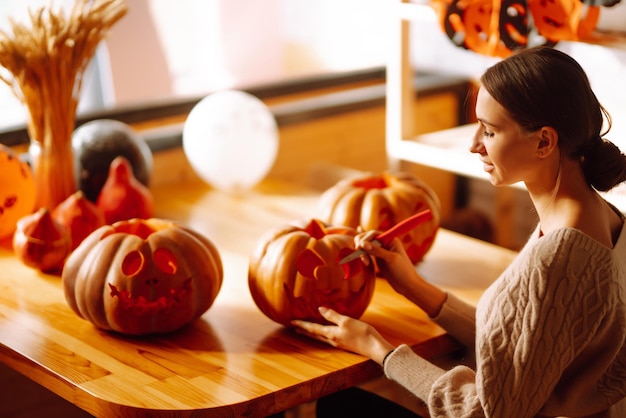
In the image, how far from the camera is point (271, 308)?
1579 millimetres

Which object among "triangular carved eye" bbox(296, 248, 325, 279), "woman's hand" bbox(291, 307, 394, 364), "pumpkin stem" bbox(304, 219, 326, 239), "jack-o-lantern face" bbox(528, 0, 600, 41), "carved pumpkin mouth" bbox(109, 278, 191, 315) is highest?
"jack-o-lantern face" bbox(528, 0, 600, 41)

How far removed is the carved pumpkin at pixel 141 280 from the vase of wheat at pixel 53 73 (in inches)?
19.9

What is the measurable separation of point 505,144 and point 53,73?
1052mm

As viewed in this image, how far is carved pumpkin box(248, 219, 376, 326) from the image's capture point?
155 centimetres

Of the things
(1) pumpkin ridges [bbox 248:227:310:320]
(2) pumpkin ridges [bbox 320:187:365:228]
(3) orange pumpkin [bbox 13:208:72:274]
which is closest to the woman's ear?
(1) pumpkin ridges [bbox 248:227:310:320]

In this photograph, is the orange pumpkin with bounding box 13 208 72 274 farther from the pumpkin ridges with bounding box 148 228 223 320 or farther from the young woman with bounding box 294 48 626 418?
the young woman with bounding box 294 48 626 418

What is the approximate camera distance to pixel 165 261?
62.9 inches

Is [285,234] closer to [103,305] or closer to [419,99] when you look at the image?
[103,305]

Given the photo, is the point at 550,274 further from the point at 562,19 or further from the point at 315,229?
the point at 562,19

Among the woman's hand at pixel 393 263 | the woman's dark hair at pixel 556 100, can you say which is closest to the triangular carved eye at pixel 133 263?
the woman's hand at pixel 393 263

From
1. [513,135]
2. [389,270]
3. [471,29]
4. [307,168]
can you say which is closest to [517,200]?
[307,168]

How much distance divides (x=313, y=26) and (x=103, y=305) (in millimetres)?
1837

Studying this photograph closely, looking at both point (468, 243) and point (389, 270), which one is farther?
point (468, 243)

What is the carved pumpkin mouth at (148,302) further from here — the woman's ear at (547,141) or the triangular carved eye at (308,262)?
the woman's ear at (547,141)
